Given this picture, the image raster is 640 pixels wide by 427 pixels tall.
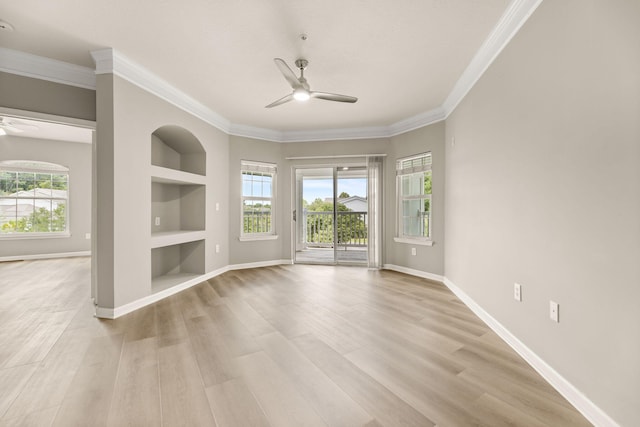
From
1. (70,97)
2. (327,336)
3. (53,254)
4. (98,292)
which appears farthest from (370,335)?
(53,254)

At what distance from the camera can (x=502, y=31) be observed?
7.54 ft

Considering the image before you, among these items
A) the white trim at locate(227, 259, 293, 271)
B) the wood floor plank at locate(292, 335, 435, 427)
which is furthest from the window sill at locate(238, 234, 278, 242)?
the wood floor plank at locate(292, 335, 435, 427)

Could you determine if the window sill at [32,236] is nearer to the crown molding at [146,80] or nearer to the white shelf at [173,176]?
the white shelf at [173,176]

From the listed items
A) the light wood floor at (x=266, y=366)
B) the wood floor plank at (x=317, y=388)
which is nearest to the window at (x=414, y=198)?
the light wood floor at (x=266, y=366)

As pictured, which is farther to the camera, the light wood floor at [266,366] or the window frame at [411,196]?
the window frame at [411,196]

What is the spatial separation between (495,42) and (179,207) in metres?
4.65

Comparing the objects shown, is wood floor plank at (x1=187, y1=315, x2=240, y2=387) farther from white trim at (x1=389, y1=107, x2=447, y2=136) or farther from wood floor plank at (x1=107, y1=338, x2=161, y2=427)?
white trim at (x1=389, y1=107, x2=447, y2=136)

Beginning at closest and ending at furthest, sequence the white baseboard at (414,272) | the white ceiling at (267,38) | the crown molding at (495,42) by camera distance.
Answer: the crown molding at (495,42) < the white ceiling at (267,38) < the white baseboard at (414,272)

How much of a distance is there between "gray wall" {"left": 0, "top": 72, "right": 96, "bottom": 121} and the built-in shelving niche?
0.97 meters

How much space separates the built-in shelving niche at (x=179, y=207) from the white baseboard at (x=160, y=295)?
0.43ft

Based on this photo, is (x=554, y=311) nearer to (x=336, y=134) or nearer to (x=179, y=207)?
(x=336, y=134)

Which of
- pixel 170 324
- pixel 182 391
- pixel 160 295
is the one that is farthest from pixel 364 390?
pixel 160 295

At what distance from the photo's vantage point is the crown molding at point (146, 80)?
2.78m

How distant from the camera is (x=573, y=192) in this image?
1574mm
